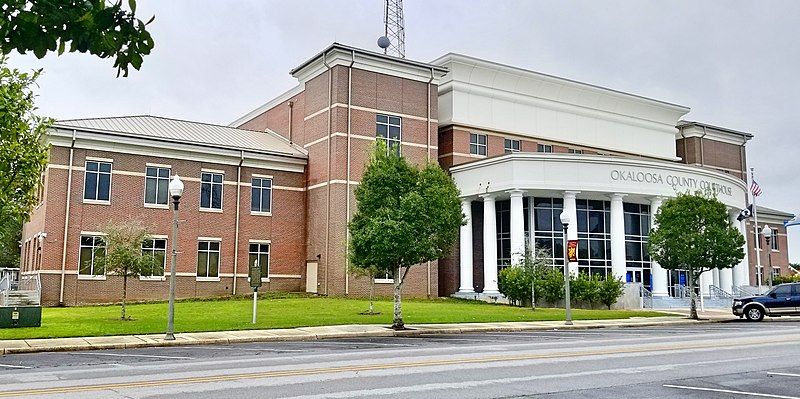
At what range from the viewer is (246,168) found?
42.2m

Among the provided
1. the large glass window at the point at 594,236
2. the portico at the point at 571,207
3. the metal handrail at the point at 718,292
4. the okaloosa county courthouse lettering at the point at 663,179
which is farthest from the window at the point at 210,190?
the metal handrail at the point at 718,292

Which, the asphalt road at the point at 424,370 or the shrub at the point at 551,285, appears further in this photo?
the shrub at the point at 551,285

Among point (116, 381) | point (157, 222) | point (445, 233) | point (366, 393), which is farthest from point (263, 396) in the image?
point (157, 222)

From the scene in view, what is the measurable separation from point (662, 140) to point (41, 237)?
148 ft

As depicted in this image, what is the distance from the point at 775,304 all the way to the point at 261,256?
2705 cm

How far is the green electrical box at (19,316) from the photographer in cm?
2389

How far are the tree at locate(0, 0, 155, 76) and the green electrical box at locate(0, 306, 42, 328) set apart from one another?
2235 cm

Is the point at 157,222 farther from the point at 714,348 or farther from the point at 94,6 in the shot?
the point at 94,6

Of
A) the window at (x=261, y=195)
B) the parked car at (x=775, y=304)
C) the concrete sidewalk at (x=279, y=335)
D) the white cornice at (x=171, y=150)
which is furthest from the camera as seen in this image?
the window at (x=261, y=195)

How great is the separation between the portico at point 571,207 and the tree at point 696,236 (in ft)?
24.6

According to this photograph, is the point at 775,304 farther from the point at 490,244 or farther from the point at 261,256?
the point at 261,256

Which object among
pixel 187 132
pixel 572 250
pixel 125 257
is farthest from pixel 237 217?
pixel 572 250

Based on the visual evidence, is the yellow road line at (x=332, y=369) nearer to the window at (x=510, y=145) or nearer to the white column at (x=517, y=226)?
the white column at (x=517, y=226)

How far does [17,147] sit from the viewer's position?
68.3ft
